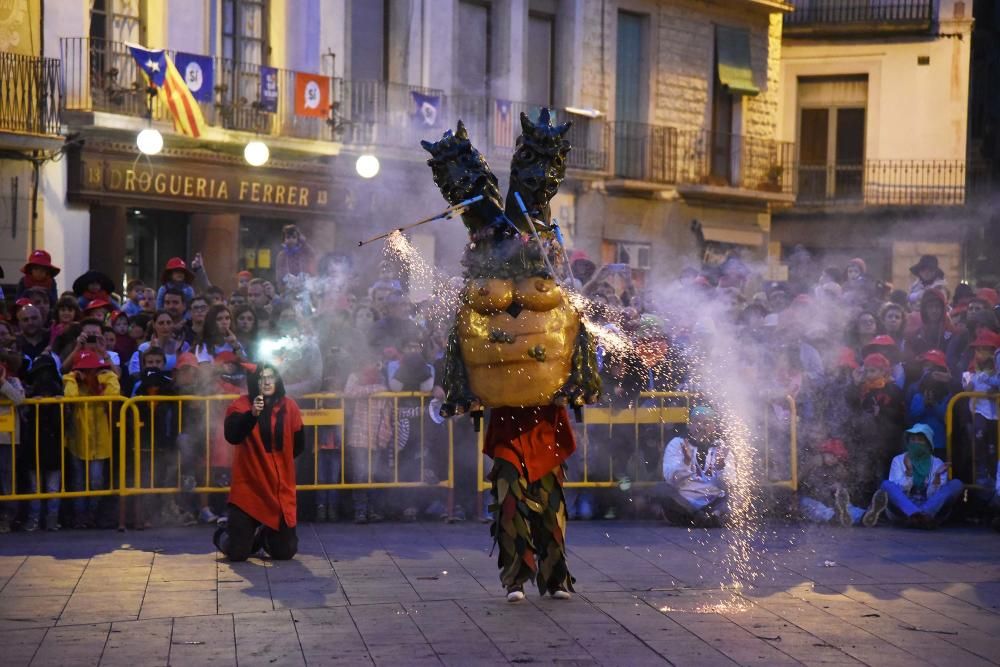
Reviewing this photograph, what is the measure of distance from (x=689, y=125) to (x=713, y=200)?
127 centimetres

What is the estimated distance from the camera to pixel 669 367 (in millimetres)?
12625

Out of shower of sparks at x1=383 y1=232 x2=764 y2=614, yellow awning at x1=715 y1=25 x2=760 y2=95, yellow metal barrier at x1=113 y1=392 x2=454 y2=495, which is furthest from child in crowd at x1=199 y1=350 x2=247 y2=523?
yellow awning at x1=715 y1=25 x2=760 y2=95

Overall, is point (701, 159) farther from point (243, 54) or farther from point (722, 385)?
point (722, 385)

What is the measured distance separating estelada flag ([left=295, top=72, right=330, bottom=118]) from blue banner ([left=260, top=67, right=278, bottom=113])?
0.30 metres

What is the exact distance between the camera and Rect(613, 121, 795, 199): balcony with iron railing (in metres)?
25.2

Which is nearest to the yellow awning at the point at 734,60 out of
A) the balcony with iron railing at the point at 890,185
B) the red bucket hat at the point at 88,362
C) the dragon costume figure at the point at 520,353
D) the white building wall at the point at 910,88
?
the white building wall at the point at 910,88

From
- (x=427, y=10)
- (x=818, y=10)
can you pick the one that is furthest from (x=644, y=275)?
(x=818, y=10)

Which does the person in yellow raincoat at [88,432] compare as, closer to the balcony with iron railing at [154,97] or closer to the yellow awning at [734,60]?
the balcony with iron railing at [154,97]

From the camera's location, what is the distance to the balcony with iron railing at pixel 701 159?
25250 millimetres

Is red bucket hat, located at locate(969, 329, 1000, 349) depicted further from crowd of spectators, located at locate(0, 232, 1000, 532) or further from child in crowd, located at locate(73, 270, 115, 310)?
child in crowd, located at locate(73, 270, 115, 310)

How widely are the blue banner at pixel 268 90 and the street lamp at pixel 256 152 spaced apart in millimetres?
472

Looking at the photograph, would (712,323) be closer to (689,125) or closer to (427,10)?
(427,10)

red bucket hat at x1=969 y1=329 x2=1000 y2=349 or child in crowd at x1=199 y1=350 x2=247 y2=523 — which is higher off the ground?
red bucket hat at x1=969 y1=329 x2=1000 y2=349

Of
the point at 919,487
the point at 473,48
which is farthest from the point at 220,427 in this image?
the point at 473,48
